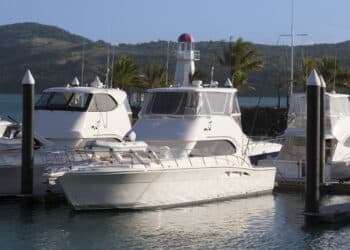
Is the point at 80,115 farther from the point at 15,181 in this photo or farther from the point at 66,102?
the point at 15,181

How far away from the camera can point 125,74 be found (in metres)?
51.4

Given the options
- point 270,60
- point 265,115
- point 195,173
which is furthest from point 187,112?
point 270,60

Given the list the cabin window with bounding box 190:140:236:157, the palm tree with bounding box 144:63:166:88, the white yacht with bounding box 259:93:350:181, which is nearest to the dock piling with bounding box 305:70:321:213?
the cabin window with bounding box 190:140:236:157

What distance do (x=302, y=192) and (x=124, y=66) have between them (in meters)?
25.5

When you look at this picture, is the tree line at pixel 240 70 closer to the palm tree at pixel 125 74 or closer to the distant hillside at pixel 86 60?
the palm tree at pixel 125 74

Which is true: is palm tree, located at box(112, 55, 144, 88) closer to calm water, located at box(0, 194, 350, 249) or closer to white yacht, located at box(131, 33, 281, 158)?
white yacht, located at box(131, 33, 281, 158)

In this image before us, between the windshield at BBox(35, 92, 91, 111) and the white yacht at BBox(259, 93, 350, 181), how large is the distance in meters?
6.91

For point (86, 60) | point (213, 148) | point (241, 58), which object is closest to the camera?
point (213, 148)

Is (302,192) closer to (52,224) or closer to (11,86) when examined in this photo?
(52,224)

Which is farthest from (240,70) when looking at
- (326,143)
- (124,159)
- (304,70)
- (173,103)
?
(124,159)

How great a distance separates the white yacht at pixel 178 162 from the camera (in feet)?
74.1

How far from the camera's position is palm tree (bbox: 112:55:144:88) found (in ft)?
168

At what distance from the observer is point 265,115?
50781 mm

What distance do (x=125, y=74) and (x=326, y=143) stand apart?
78.3 feet
